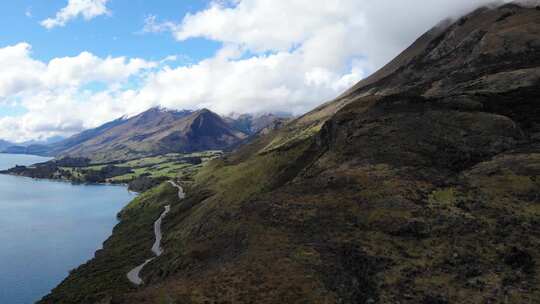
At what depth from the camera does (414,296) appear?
39.5m

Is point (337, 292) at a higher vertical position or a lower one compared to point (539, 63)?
lower

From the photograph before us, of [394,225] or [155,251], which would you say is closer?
[394,225]

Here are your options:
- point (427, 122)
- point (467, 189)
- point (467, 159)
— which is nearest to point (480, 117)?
point (427, 122)

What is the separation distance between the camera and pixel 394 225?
53.8 metres

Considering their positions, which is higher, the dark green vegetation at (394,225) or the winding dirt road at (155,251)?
the dark green vegetation at (394,225)

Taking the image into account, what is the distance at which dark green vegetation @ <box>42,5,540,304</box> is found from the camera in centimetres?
4162

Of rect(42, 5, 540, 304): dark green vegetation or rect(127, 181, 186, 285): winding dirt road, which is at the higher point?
rect(42, 5, 540, 304): dark green vegetation

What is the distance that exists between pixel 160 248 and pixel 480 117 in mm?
95965

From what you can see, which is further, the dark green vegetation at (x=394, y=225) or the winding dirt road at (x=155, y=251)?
the winding dirt road at (x=155, y=251)

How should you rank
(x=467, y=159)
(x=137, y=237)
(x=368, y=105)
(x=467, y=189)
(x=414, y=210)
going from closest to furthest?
(x=414, y=210)
(x=467, y=189)
(x=467, y=159)
(x=368, y=105)
(x=137, y=237)

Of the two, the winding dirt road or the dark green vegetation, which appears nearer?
the dark green vegetation

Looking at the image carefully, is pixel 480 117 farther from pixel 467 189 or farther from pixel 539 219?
pixel 539 219

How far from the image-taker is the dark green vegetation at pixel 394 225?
41.6 m

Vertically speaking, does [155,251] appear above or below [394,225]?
below
